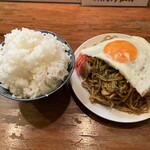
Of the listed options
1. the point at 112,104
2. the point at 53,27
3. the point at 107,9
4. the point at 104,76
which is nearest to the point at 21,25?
the point at 53,27

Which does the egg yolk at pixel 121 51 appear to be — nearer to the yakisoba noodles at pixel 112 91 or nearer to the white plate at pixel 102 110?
the yakisoba noodles at pixel 112 91

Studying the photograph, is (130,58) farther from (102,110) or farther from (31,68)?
(31,68)

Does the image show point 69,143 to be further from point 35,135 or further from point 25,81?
point 25,81

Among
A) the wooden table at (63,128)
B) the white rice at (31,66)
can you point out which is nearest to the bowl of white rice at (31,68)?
the white rice at (31,66)

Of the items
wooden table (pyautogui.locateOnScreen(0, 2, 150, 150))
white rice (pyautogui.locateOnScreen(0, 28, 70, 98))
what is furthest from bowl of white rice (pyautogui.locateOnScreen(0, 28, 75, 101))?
wooden table (pyautogui.locateOnScreen(0, 2, 150, 150))

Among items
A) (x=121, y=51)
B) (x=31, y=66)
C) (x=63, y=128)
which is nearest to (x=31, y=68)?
(x=31, y=66)

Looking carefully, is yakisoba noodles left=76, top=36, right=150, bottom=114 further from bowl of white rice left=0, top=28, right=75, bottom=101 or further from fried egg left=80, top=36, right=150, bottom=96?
bowl of white rice left=0, top=28, right=75, bottom=101
